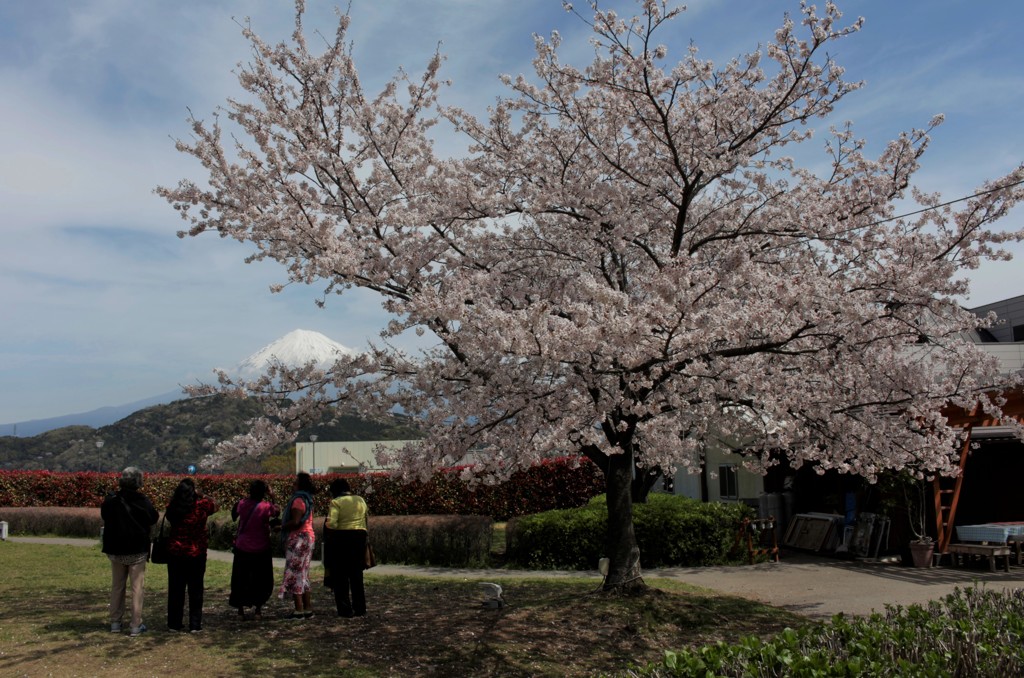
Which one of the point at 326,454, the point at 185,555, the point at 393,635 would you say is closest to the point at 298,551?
the point at 185,555

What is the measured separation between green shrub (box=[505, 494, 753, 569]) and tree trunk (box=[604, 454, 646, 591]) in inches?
169

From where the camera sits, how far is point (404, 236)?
8.48 metres

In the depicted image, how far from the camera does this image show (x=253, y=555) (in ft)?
27.7

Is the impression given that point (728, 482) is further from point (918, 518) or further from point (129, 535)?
point (129, 535)

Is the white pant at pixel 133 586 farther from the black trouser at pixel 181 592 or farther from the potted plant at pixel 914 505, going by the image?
the potted plant at pixel 914 505

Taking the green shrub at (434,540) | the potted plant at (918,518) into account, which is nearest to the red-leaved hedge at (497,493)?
the green shrub at (434,540)

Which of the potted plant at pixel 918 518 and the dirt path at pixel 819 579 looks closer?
the dirt path at pixel 819 579

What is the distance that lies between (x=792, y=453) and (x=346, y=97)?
23.1 feet

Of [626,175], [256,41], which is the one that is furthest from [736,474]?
[256,41]

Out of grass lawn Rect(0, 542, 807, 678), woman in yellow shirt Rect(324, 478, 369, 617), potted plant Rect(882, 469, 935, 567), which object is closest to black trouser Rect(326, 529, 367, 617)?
woman in yellow shirt Rect(324, 478, 369, 617)

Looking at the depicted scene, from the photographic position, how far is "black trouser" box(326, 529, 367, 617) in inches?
340

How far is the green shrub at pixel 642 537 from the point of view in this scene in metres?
13.6

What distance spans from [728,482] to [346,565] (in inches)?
494

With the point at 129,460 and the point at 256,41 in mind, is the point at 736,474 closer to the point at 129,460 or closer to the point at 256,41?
the point at 256,41
